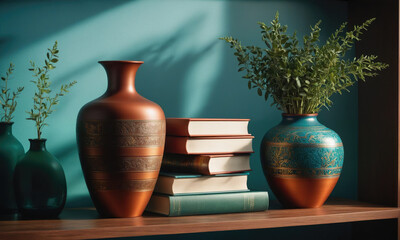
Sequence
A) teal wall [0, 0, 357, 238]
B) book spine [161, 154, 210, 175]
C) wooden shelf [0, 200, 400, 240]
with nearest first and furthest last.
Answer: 1. wooden shelf [0, 200, 400, 240]
2. book spine [161, 154, 210, 175]
3. teal wall [0, 0, 357, 238]

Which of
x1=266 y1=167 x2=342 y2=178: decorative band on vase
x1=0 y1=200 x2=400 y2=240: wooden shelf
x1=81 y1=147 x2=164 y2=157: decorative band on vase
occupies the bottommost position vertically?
x1=0 y1=200 x2=400 y2=240: wooden shelf

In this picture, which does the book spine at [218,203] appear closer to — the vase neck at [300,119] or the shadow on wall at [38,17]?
the vase neck at [300,119]

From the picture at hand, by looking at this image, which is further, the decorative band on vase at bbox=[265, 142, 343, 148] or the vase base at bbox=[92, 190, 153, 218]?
the decorative band on vase at bbox=[265, 142, 343, 148]

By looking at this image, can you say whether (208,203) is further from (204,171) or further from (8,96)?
(8,96)

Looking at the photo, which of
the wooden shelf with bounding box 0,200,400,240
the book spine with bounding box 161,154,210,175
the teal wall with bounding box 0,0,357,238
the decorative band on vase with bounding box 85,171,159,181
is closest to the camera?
the wooden shelf with bounding box 0,200,400,240

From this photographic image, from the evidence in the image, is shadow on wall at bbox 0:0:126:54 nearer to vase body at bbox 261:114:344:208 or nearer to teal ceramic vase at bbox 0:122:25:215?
teal ceramic vase at bbox 0:122:25:215

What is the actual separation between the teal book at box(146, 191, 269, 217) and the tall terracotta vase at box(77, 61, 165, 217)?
66 millimetres

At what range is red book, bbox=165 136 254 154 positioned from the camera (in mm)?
1310

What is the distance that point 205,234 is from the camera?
5.29 ft

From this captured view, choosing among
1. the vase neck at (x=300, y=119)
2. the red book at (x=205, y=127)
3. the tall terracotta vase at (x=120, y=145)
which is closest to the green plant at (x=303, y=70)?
the vase neck at (x=300, y=119)

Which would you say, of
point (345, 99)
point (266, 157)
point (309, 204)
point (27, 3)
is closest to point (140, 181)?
point (266, 157)

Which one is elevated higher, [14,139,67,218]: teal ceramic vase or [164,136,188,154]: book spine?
[164,136,188,154]: book spine

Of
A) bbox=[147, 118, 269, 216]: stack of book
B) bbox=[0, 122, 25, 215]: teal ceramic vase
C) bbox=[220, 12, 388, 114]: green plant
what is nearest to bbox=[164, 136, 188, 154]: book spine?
bbox=[147, 118, 269, 216]: stack of book

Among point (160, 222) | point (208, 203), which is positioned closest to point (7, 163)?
point (160, 222)
